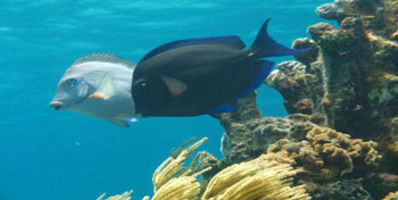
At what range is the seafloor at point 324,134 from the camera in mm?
2510

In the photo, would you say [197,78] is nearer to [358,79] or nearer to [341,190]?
[341,190]

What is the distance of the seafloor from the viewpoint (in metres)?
2.51

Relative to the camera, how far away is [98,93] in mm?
2670

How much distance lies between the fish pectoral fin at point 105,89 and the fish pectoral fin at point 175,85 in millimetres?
447

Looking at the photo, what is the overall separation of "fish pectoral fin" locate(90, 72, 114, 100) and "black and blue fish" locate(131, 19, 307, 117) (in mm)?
186

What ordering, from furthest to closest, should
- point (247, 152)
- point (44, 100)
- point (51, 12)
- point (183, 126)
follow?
point (183, 126)
point (44, 100)
point (51, 12)
point (247, 152)

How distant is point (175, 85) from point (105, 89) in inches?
22.5

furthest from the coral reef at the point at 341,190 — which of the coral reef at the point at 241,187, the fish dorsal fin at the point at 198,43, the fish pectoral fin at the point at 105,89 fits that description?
Result: the fish pectoral fin at the point at 105,89

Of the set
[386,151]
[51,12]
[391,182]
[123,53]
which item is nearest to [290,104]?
[386,151]

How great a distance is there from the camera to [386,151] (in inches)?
144

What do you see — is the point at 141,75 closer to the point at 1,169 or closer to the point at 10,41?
the point at 10,41

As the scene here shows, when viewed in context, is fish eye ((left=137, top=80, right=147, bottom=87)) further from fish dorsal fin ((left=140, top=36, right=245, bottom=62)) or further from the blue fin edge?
the blue fin edge

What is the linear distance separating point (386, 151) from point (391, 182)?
519mm

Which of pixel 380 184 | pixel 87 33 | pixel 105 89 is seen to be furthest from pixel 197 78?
pixel 87 33
